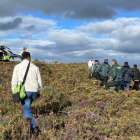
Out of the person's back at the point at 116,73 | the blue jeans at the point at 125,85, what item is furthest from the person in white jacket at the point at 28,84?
the blue jeans at the point at 125,85

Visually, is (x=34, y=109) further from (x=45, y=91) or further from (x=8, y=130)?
(x=8, y=130)

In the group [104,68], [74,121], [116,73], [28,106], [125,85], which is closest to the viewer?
[28,106]

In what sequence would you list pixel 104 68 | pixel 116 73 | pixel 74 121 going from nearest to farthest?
1. pixel 74 121
2. pixel 116 73
3. pixel 104 68

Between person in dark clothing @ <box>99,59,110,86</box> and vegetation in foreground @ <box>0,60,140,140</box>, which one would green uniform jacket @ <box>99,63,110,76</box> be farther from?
vegetation in foreground @ <box>0,60,140,140</box>

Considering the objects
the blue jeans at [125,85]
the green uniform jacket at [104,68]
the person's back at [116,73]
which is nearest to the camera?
the person's back at [116,73]

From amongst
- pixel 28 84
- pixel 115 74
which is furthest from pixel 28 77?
pixel 115 74

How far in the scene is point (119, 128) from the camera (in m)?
5.81

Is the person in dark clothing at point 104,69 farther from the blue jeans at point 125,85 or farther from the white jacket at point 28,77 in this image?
the white jacket at point 28,77

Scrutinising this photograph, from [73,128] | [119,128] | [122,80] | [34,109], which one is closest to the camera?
[73,128]

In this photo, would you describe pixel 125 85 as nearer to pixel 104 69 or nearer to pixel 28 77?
pixel 104 69

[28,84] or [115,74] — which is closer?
[28,84]

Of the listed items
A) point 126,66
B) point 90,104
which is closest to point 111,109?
point 90,104

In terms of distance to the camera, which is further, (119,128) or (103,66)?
(103,66)

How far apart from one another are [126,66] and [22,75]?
883cm
